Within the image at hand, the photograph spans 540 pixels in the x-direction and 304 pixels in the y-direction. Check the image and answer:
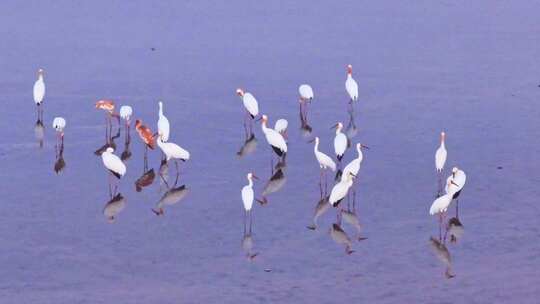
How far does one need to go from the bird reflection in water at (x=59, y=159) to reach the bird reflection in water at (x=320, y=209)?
250 centimetres

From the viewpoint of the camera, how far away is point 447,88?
15039 mm

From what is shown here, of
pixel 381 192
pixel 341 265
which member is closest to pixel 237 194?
pixel 381 192

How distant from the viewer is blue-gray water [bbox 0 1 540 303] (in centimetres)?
912

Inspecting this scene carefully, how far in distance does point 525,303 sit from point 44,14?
12.2 m

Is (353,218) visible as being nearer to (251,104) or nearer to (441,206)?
(441,206)

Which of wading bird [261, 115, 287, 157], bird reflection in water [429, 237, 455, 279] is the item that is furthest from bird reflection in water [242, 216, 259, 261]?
wading bird [261, 115, 287, 157]

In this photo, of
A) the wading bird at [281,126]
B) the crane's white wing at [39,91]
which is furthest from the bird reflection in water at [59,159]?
the wading bird at [281,126]

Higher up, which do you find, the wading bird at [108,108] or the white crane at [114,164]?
the wading bird at [108,108]

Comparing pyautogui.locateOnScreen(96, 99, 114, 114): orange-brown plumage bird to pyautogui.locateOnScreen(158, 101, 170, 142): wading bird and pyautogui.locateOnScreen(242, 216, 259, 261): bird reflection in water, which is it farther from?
pyautogui.locateOnScreen(242, 216, 259, 261): bird reflection in water

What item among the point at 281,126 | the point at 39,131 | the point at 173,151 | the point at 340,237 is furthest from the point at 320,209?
the point at 39,131

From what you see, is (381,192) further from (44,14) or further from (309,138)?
(44,14)

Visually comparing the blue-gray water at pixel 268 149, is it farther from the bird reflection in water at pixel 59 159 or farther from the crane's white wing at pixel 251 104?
the crane's white wing at pixel 251 104

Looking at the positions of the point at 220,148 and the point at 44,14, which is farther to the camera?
the point at 44,14

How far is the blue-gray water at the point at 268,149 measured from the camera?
9125mm
